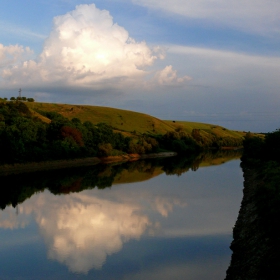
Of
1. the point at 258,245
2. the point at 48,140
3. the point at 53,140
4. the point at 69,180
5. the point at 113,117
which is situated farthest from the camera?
the point at 113,117

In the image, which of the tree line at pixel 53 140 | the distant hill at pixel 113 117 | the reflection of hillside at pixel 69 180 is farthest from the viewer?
the distant hill at pixel 113 117

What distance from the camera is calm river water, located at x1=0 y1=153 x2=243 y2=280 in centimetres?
1441

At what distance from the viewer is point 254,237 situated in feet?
48.3

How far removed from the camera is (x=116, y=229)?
793 inches

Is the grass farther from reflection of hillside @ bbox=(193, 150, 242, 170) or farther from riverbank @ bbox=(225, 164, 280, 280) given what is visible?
riverbank @ bbox=(225, 164, 280, 280)

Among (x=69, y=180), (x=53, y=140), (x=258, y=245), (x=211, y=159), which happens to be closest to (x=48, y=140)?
(x=53, y=140)

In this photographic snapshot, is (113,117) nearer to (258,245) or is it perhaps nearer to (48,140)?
(48,140)

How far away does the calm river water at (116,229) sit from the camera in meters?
14.4

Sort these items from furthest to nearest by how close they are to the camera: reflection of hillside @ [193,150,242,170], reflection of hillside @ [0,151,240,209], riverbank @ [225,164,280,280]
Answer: reflection of hillside @ [193,150,242,170] < reflection of hillside @ [0,151,240,209] < riverbank @ [225,164,280,280]

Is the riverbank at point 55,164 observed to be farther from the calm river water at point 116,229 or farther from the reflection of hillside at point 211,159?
the reflection of hillside at point 211,159

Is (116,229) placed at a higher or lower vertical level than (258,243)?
lower

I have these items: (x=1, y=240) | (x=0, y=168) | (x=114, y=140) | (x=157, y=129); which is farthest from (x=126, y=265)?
(x=157, y=129)

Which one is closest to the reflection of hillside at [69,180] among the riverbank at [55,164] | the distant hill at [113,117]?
the riverbank at [55,164]

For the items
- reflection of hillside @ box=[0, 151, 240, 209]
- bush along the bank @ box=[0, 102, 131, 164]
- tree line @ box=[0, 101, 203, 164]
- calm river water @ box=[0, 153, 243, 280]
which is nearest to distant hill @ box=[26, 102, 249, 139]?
tree line @ box=[0, 101, 203, 164]
